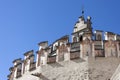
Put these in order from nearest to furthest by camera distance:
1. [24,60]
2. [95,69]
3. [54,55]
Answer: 1. [95,69]
2. [54,55]
3. [24,60]

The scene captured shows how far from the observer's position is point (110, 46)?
1689 cm

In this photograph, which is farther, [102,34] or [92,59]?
[102,34]

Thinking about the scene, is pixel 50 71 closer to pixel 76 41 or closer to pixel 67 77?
pixel 67 77

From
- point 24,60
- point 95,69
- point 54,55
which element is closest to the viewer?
point 95,69

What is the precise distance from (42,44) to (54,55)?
117 cm

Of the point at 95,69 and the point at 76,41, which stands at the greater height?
the point at 76,41

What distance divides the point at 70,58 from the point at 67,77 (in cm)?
105

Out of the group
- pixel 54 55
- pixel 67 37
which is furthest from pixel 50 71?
pixel 67 37

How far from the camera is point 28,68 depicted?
60.3 ft

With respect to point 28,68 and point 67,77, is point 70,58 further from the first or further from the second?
point 28,68

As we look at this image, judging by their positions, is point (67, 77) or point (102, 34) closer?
point (67, 77)

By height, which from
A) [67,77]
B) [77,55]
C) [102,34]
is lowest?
[67,77]

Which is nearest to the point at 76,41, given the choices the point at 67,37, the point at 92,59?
the point at 67,37

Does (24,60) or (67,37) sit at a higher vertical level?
(67,37)
